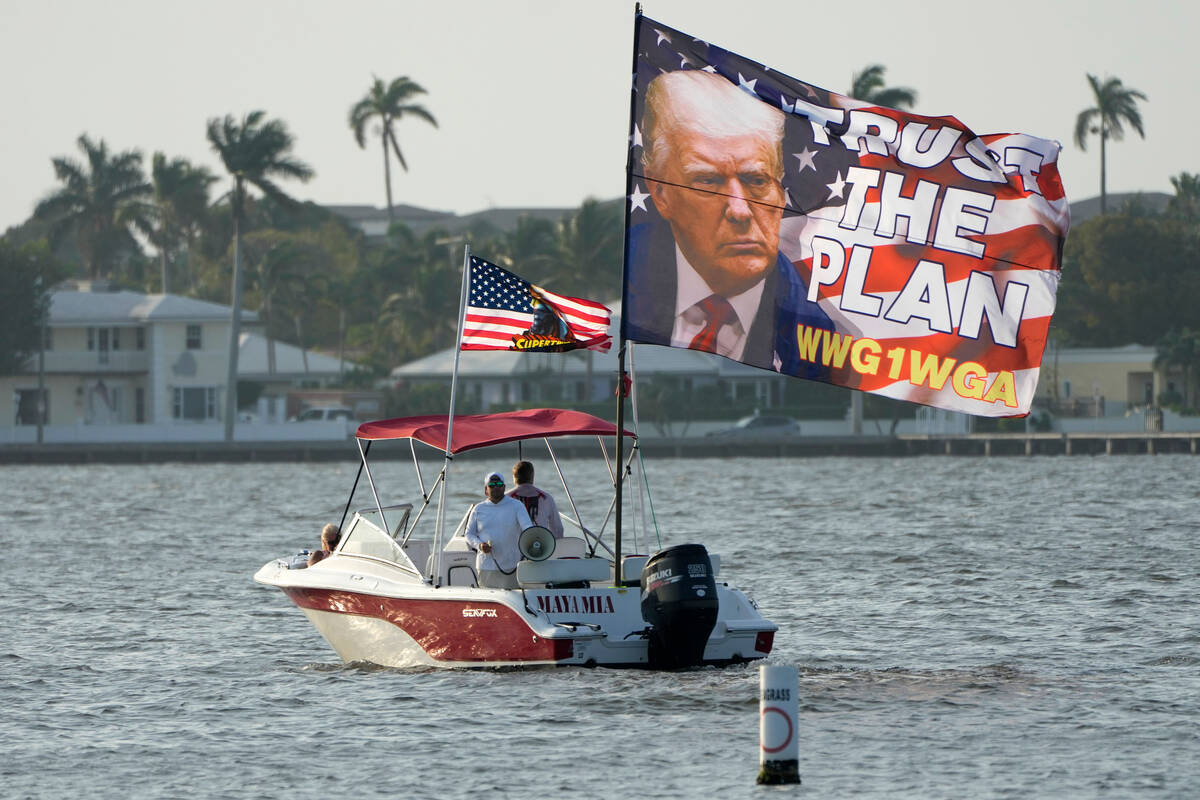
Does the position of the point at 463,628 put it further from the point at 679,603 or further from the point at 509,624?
the point at 679,603

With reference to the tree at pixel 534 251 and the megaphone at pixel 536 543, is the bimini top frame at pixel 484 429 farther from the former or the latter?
the tree at pixel 534 251

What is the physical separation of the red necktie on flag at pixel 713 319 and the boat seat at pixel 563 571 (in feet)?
10.1

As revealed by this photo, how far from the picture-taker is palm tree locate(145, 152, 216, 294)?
116375 millimetres

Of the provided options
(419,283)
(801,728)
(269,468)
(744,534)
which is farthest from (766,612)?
(419,283)

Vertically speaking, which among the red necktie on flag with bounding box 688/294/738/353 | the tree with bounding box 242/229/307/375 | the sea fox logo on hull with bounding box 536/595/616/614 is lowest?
the sea fox logo on hull with bounding box 536/595/616/614

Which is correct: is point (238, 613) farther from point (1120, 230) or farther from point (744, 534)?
point (1120, 230)

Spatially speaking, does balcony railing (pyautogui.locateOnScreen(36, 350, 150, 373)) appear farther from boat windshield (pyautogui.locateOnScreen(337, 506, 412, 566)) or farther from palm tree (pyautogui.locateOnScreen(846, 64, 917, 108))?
boat windshield (pyautogui.locateOnScreen(337, 506, 412, 566))

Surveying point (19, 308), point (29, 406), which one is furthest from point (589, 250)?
point (29, 406)

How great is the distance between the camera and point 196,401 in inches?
4013

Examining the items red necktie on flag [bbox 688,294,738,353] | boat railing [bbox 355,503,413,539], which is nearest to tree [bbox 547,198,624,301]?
boat railing [bbox 355,503,413,539]

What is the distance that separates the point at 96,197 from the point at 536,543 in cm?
11118

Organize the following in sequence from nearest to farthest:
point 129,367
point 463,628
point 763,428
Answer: point 463,628, point 763,428, point 129,367

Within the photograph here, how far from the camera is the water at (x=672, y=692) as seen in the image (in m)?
15.2

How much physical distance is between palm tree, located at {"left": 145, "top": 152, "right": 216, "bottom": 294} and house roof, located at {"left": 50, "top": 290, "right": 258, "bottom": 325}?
41.9 ft
